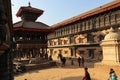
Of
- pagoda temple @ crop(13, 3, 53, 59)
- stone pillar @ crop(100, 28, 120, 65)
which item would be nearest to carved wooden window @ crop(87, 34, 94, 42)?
pagoda temple @ crop(13, 3, 53, 59)

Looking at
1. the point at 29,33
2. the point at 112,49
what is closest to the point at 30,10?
the point at 29,33

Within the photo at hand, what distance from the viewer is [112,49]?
599 inches

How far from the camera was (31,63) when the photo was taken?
71.0ft

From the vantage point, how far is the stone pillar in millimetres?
14695

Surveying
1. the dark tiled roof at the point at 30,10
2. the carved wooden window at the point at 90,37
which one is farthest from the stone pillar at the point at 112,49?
the dark tiled roof at the point at 30,10

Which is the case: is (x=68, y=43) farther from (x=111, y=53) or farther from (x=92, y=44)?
(x=111, y=53)

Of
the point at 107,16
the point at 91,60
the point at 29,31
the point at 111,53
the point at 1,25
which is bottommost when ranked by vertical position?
the point at 91,60

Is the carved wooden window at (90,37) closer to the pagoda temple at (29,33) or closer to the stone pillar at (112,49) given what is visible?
the pagoda temple at (29,33)

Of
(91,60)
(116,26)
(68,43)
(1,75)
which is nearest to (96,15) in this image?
(116,26)

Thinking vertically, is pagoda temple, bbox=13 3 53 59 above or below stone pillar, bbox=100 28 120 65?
above

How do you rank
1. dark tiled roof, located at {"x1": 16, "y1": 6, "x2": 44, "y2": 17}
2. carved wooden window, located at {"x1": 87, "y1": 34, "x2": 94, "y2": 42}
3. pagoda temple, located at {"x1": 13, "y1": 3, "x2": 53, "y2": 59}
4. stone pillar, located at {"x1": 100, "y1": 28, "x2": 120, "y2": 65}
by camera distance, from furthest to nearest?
carved wooden window, located at {"x1": 87, "y1": 34, "x2": 94, "y2": 42}, dark tiled roof, located at {"x1": 16, "y1": 6, "x2": 44, "y2": 17}, pagoda temple, located at {"x1": 13, "y1": 3, "x2": 53, "y2": 59}, stone pillar, located at {"x1": 100, "y1": 28, "x2": 120, "y2": 65}

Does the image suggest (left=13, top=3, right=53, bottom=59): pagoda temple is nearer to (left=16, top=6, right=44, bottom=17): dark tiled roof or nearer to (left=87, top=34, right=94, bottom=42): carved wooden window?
(left=16, top=6, right=44, bottom=17): dark tiled roof

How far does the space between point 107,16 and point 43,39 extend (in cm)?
1229

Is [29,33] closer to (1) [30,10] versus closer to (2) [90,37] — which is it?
(1) [30,10]
